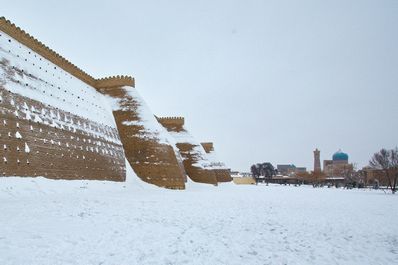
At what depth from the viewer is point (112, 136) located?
27.1 meters

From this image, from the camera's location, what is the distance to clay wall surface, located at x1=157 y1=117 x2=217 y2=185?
137 ft

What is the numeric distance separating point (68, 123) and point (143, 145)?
8974 millimetres

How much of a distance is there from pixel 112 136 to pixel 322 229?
2078 cm

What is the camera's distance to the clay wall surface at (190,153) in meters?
41.9

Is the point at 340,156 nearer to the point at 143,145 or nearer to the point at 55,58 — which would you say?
the point at 143,145

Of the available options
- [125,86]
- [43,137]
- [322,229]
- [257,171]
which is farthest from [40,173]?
[257,171]

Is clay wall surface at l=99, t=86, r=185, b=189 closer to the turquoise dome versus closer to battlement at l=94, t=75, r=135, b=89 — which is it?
battlement at l=94, t=75, r=135, b=89

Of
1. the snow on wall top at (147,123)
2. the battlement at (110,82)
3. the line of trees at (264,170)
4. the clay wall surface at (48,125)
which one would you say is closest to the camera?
the clay wall surface at (48,125)

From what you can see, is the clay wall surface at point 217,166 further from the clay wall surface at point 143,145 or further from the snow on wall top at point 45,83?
the snow on wall top at point 45,83

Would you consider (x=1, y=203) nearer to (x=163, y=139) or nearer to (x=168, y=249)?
(x=168, y=249)

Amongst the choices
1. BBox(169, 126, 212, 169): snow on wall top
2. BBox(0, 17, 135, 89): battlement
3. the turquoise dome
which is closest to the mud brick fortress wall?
BBox(0, 17, 135, 89): battlement

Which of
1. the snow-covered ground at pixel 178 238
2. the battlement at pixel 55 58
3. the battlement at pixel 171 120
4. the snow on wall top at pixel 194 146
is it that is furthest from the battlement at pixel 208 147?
the snow-covered ground at pixel 178 238

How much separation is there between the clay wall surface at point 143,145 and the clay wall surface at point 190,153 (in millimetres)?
11714

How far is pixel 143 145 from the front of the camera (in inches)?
1139
